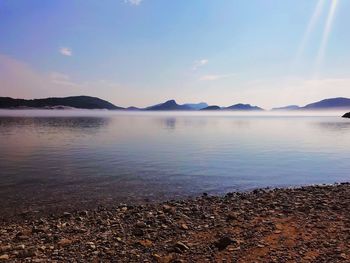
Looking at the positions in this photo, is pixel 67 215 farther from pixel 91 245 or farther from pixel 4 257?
pixel 4 257

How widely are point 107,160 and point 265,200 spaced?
21.0 metres

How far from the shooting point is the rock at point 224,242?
12169 millimetres

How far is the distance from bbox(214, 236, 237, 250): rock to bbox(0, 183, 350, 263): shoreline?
0.03 meters

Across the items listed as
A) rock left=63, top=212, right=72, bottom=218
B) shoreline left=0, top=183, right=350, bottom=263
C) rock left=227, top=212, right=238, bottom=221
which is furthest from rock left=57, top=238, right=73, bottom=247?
rock left=227, top=212, right=238, bottom=221

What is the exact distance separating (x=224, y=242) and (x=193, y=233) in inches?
77.0

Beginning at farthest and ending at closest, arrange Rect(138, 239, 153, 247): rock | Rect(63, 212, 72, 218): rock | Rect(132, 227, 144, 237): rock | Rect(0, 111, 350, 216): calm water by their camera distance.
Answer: Rect(0, 111, 350, 216): calm water, Rect(63, 212, 72, 218): rock, Rect(132, 227, 144, 237): rock, Rect(138, 239, 153, 247): rock

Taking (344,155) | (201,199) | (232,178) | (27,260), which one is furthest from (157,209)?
(344,155)

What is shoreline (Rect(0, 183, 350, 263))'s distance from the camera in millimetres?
11609

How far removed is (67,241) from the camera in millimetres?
13148

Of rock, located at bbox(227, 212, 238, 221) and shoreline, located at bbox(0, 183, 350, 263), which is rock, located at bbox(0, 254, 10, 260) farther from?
rock, located at bbox(227, 212, 238, 221)

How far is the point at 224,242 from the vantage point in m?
12.3

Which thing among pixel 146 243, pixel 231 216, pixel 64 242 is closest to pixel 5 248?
pixel 64 242

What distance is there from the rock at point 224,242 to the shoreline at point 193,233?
0.03 metres

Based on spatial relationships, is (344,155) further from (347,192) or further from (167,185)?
(167,185)
